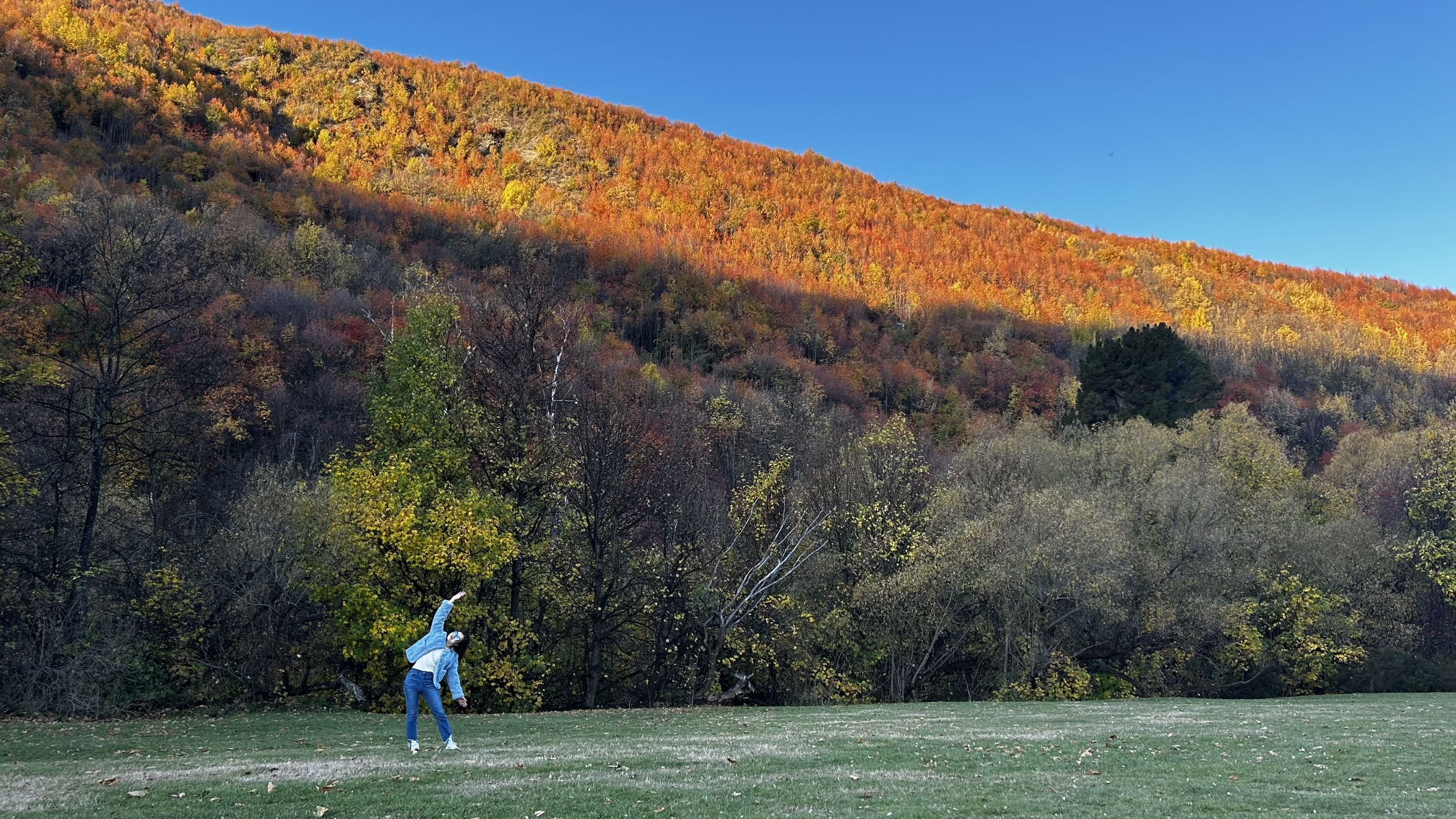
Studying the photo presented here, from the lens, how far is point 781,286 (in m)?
146

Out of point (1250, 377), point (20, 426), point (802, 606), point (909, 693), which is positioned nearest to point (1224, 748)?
point (802, 606)

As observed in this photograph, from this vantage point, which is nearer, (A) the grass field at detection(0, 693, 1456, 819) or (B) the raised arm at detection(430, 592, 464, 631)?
(A) the grass field at detection(0, 693, 1456, 819)

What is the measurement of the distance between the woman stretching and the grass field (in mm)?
568

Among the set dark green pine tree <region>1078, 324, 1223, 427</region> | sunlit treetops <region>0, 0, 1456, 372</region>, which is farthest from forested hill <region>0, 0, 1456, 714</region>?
sunlit treetops <region>0, 0, 1456, 372</region>

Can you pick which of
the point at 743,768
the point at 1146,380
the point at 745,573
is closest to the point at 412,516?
the point at 745,573

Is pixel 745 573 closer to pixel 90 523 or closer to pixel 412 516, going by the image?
pixel 412 516

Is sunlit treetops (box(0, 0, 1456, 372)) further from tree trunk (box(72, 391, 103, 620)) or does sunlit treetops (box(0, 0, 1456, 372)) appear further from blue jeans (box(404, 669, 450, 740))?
blue jeans (box(404, 669, 450, 740))

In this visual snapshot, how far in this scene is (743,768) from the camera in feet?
38.0

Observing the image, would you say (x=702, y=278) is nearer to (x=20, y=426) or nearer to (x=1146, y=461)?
(x=1146, y=461)

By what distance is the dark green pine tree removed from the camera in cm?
7669

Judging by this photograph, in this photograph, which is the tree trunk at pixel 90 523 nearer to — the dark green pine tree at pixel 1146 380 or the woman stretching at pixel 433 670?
the woman stretching at pixel 433 670

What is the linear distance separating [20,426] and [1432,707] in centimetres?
4394

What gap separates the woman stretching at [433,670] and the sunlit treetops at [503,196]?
11315cm

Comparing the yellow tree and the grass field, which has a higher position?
the yellow tree
